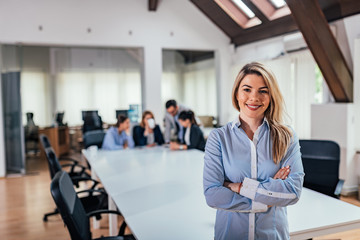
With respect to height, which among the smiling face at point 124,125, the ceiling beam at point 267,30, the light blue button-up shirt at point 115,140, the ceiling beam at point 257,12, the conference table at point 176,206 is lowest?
the conference table at point 176,206

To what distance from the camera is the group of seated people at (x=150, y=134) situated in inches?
193

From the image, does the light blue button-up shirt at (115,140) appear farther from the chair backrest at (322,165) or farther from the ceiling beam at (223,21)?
the ceiling beam at (223,21)

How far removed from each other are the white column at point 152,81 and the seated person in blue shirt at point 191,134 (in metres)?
2.93

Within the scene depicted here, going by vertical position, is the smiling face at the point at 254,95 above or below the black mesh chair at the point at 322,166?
above

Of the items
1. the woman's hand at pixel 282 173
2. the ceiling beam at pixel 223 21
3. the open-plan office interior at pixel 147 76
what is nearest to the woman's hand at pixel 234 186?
the woman's hand at pixel 282 173

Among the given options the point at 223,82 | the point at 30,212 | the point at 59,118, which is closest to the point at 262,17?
the point at 223,82

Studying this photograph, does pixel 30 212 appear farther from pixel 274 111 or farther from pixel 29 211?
pixel 274 111

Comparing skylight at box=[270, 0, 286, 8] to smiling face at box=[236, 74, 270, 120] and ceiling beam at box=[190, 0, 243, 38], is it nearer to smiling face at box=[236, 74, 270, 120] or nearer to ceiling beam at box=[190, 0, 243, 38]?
ceiling beam at box=[190, 0, 243, 38]

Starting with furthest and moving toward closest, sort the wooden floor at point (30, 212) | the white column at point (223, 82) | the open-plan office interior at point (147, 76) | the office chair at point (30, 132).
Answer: the white column at point (223, 82), the office chair at point (30, 132), the open-plan office interior at point (147, 76), the wooden floor at point (30, 212)

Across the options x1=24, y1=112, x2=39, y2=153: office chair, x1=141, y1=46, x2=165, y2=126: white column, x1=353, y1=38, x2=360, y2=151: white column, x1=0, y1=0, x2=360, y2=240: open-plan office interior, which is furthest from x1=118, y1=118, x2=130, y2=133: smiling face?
x1=24, y1=112, x2=39, y2=153: office chair

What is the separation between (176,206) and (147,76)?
571cm

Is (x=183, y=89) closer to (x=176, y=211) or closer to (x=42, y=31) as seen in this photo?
(x=42, y=31)

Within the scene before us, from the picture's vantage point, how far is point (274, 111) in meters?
1.51

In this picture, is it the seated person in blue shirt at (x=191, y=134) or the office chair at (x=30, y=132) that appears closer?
the seated person in blue shirt at (x=191, y=134)
